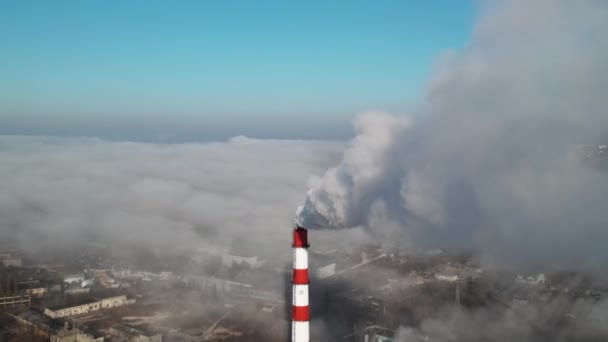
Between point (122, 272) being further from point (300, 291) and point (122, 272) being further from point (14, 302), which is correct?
point (300, 291)

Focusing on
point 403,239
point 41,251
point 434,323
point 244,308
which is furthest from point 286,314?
point 41,251

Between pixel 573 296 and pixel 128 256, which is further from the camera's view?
pixel 128 256

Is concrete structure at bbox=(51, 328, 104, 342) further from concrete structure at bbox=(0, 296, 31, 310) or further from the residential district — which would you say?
concrete structure at bbox=(0, 296, 31, 310)

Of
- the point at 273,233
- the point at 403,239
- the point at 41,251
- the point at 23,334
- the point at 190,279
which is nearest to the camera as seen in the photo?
the point at 403,239

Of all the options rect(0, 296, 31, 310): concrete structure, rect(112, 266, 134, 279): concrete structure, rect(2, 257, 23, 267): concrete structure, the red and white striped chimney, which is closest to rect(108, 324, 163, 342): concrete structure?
rect(0, 296, 31, 310): concrete structure

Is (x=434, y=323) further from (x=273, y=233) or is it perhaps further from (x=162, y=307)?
(x=273, y=233)

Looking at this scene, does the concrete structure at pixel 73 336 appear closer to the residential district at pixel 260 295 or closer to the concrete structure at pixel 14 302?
the residential district at pixel 260 295

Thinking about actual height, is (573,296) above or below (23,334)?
above

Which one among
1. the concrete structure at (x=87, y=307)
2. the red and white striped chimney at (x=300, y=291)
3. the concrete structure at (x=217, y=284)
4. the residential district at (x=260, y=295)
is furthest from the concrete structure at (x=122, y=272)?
the red and white striped chimney at (x=300, y=291)

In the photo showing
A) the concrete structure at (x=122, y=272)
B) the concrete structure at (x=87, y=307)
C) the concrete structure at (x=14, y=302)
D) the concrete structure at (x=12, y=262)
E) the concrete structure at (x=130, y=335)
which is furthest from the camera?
the concrete structure at (x=12, y=262)
